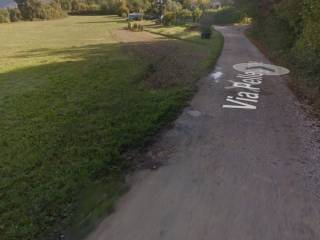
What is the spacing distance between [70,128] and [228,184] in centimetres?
321

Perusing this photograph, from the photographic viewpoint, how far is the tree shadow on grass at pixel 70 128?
340 centimetres

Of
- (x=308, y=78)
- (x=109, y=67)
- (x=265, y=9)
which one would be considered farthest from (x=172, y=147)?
(x=265, y=9)

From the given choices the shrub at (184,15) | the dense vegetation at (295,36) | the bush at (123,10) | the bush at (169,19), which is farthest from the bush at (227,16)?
the dense vegetation at (295,36)

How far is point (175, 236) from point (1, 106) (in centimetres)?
573

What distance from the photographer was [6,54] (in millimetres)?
14469

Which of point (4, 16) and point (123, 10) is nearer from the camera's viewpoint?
point (4, 16)

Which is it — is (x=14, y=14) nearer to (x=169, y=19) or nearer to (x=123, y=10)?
(x=123, y=10)

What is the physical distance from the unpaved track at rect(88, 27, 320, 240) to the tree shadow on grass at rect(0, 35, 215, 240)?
463 millimetres

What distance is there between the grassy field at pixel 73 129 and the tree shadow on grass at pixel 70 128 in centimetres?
1

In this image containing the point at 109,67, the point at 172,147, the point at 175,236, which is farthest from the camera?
the point at 109,67

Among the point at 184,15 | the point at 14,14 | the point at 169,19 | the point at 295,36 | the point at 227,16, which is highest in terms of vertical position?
the point at 295,36

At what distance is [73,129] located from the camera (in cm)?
541

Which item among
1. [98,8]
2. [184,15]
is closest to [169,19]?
[184,15]

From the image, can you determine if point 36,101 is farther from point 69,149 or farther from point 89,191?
point 89,191
